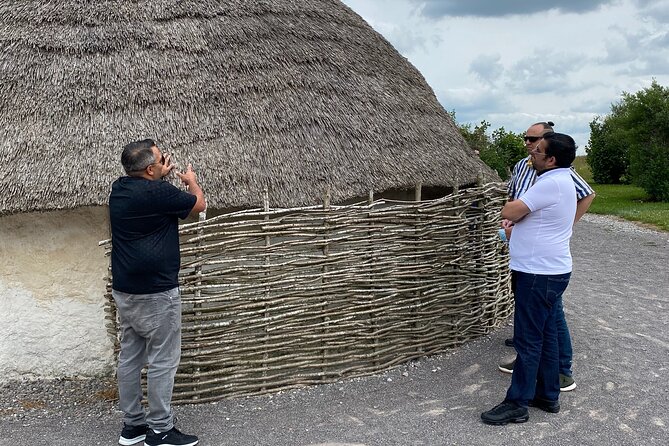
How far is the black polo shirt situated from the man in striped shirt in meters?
2.42

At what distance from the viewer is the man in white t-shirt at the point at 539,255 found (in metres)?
4.06

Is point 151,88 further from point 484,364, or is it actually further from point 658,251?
point 658,251

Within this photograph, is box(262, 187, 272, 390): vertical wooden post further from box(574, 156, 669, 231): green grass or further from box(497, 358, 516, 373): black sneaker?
box(574, 156, 669, 231): green grass

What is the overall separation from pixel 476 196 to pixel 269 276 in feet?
7.82

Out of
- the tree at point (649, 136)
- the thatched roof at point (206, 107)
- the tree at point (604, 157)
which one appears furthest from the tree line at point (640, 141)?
the thatched roof at point (206, 107)

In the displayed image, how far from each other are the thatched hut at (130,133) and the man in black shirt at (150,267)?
1075 mm

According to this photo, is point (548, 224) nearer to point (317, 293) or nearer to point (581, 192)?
point (581, 192)

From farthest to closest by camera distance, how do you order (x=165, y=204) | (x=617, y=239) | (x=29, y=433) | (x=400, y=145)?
(x=617, y=239)
(x=400, y=145)
(x=29, y=433)
(x=165, y=204)

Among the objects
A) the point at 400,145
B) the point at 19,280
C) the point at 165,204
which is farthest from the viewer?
the point at 400,145

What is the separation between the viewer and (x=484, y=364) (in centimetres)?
549

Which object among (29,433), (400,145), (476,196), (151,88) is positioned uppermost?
(151,88)

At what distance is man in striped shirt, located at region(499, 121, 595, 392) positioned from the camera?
15.1 feet

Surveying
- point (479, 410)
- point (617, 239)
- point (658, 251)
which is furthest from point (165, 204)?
point (617, 239)

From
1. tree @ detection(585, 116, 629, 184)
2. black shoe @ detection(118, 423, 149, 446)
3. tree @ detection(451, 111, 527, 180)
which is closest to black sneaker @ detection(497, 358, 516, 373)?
black shoe @ detection(118, 423, 149, 446)
